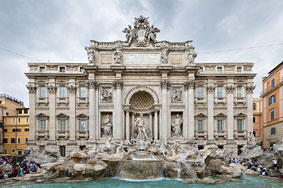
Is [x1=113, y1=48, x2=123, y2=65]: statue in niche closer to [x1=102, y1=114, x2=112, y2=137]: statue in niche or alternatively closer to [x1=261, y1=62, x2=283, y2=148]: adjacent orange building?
[x1=102, y1=114, x2=112, y2=137]: statue in niche

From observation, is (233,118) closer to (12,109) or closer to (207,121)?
(207,121)

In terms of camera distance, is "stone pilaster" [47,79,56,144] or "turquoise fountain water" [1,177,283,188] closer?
"turquoise fountain water" [1,177,283,188]

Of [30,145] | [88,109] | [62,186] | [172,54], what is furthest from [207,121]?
[30,145]

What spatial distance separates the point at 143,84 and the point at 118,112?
4677 millimetres

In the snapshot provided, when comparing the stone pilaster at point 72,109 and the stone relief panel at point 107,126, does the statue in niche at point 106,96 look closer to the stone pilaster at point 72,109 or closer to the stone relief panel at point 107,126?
the stone relief panel at point 107,126

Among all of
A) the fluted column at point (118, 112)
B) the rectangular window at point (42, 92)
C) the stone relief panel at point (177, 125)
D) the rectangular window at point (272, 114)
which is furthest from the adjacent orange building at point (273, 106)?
the rectangular window at point (42, 92)

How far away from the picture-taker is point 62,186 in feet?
50.7

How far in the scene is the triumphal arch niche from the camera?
26422mm

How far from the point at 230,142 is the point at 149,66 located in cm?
1417

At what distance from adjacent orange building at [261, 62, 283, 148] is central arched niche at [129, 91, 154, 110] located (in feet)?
61.8

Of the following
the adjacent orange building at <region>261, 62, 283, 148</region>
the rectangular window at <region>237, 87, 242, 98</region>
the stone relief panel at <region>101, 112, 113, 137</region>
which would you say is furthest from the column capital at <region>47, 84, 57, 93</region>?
the adjacent orange building at <region>261, 62, 283, 148</region>

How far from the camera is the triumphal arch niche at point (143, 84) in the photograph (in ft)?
86.7

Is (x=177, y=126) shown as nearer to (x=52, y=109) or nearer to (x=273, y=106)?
(x=52, y=109)

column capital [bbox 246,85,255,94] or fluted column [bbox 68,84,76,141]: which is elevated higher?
column capital [bbox 246,85,255,94]
